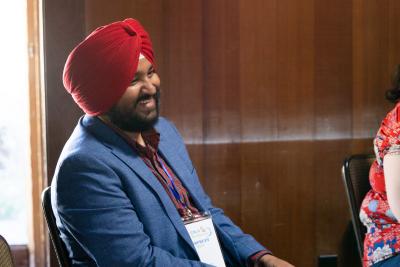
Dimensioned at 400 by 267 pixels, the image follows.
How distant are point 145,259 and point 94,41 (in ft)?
2.19

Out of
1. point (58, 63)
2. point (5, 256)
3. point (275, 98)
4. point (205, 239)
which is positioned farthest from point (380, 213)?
point (58, 63)

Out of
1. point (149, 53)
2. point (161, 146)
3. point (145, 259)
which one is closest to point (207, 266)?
point (145, 259)

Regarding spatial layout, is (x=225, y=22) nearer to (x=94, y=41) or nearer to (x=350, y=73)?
(x=350, y=73)

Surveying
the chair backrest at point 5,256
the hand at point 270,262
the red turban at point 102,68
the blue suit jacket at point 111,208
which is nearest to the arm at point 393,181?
the hand at point 270,262

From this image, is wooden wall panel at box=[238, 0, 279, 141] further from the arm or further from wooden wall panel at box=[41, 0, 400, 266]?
the arm

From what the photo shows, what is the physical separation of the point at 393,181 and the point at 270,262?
0.56 m

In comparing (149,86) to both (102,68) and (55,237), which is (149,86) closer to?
(102,68)

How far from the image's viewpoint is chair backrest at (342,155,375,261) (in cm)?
229

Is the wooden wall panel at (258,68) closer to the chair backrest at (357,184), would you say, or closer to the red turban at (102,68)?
the chair backrest at (357,184)

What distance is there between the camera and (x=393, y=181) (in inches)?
81.4

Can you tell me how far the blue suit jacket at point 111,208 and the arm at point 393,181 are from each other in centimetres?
80

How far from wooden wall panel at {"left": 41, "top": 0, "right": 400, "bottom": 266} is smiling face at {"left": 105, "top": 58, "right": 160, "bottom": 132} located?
3.00ft

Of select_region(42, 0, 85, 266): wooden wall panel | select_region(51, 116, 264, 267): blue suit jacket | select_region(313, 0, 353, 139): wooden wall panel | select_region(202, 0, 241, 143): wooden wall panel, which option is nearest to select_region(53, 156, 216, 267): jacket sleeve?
select_region(51, 116, 264, 267): blue suit jacket

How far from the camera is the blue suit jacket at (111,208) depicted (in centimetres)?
158
